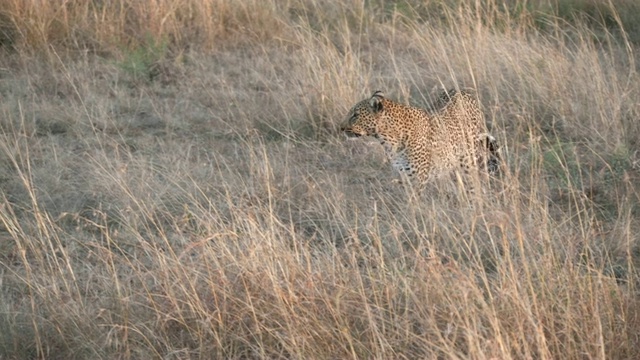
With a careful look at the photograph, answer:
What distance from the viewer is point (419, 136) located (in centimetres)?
644

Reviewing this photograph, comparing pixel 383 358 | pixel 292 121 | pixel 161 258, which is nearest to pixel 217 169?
pixel 292 121

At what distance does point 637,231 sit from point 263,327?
87.9 inches

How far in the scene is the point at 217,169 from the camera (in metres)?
6.79

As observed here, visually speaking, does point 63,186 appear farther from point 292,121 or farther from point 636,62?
point 636,62

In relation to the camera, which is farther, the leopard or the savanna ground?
the leopard

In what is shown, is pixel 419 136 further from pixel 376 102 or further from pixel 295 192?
pixel 295 192

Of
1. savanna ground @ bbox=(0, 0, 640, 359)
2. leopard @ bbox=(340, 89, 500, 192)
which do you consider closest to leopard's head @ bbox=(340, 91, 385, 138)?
leopard @ bbox=(340, 89, 500, 192)

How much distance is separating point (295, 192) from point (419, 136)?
0.84 m

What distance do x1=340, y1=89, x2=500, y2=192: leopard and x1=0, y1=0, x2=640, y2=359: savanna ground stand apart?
0.62ft

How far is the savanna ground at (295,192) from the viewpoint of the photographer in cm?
400

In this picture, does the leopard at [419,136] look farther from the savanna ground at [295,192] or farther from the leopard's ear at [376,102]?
the savanna ground at [295,192]

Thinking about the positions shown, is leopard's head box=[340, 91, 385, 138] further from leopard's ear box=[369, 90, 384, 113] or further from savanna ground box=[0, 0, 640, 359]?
savanna ground box=[0, 0, 640, 359]

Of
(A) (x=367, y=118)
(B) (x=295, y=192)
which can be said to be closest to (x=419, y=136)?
(A) (x=367, y=118)

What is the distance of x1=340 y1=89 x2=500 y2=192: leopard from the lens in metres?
6.36
